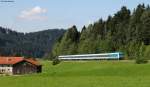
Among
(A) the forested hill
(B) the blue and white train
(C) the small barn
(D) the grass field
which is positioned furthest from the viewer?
(A) the forested hill

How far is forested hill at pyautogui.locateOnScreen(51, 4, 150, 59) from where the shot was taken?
129 meters

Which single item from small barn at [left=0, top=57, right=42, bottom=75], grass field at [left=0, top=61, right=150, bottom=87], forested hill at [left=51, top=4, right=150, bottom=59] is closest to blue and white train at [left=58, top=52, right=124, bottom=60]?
forested hill at [left=51, top=4, right=150, bottom=59]

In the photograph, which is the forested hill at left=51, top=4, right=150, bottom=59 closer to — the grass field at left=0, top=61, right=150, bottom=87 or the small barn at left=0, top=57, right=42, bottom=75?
the small barn at left=0, top=57, right=42, bottom=75

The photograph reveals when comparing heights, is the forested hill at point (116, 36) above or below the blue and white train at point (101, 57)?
above

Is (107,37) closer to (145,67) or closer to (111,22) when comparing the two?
(111,22)

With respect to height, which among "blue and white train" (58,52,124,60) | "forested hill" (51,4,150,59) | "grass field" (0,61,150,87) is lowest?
"grass field" (0,61,150,87)

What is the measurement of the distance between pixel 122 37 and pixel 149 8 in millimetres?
11793

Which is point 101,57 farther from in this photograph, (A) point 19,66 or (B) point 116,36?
(B) point 116,36

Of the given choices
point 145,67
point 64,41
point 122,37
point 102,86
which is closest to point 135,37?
point 122,37

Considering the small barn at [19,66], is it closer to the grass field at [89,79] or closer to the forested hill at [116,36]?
the grass field at [89,79]

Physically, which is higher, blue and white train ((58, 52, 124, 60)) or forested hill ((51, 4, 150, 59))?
forested hill ((51, 4, 150, 59))

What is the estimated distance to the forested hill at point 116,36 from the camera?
422ft

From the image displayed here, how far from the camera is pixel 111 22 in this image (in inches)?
6339

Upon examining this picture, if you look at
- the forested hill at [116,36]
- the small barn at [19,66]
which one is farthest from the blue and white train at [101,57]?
the small barn at [19,66]
